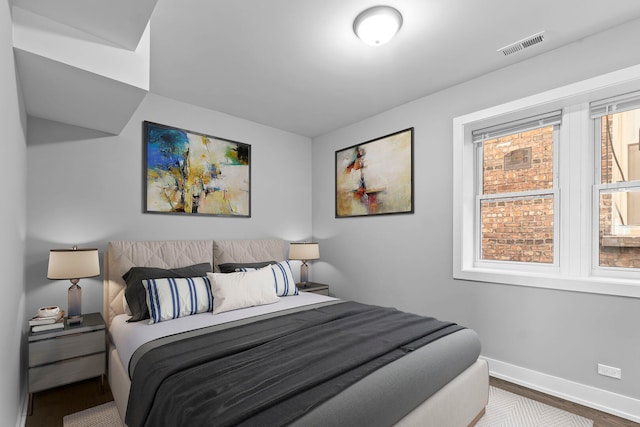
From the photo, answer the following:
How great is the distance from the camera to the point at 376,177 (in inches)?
150

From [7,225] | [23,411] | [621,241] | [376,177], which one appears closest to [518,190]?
[621,241]

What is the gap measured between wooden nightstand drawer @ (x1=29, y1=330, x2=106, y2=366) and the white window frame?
10.4ft

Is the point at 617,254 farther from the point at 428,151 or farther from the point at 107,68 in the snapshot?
the point at 107,68

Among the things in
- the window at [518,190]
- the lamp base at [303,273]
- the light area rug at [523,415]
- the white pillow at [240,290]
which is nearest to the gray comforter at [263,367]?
the white pillow at [240,290]

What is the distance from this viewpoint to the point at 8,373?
1.63m

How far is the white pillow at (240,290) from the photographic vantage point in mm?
2588

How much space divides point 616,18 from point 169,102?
3.83 meters

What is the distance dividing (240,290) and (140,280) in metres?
0.80

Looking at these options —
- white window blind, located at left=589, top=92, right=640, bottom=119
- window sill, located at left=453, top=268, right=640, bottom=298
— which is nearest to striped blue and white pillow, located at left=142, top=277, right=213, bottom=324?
window sill, located at left=453, top=268, right=640, bottom=298

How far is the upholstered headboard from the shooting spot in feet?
9.02

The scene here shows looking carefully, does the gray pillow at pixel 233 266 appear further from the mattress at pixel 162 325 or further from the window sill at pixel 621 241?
the window sill at pixel 621 241

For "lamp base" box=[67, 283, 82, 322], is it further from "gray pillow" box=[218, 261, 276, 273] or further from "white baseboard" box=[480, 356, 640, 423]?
"white baseboard" box=[480, 356, 640, 423]

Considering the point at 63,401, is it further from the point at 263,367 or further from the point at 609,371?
the point at 609,371

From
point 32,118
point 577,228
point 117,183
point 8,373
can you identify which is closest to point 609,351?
point 577,228
